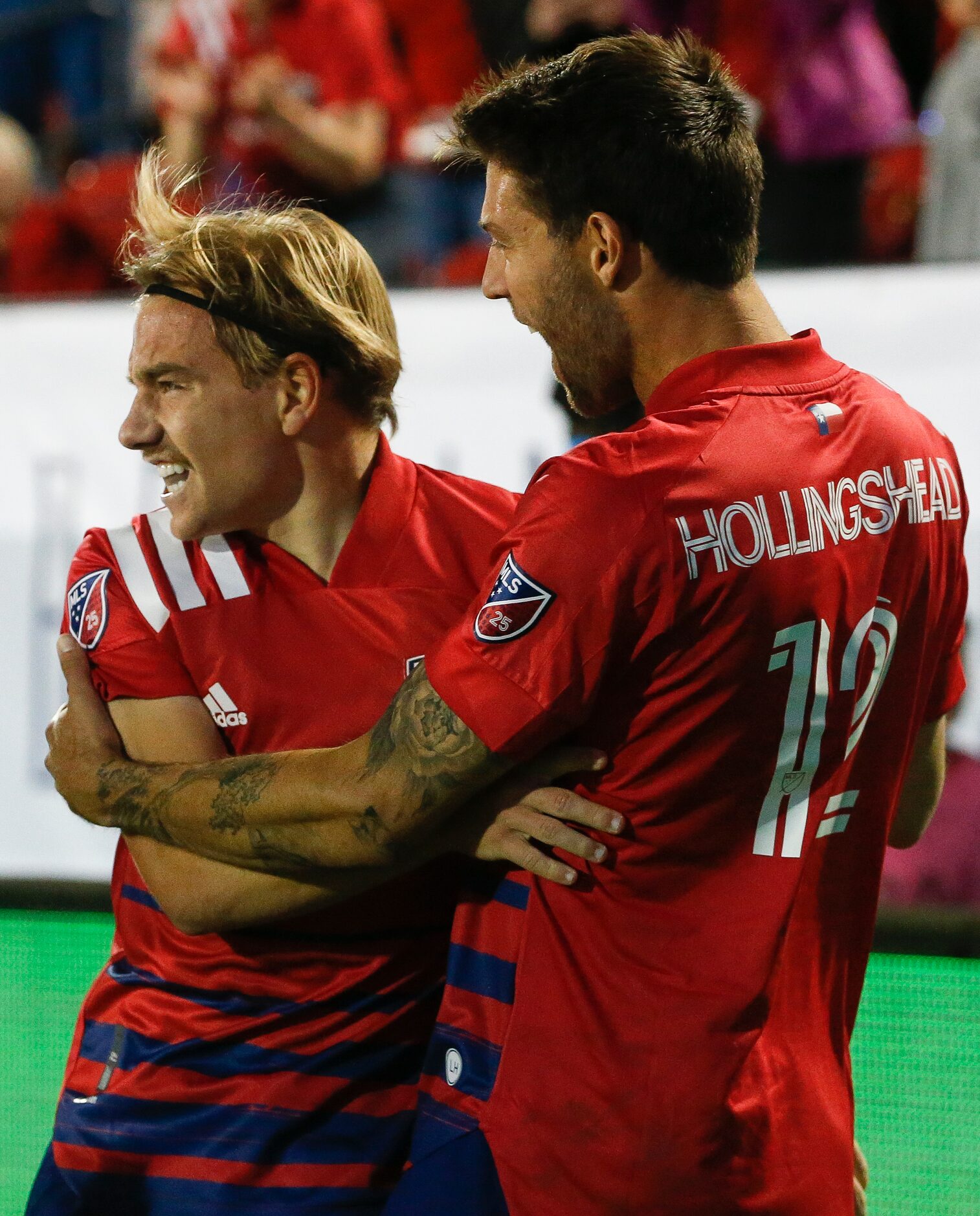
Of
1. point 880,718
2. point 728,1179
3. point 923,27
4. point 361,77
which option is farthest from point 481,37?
point 728,1179

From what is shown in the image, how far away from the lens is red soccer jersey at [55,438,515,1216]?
1.81 meters

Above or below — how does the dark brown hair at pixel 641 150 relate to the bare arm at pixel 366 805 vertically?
above

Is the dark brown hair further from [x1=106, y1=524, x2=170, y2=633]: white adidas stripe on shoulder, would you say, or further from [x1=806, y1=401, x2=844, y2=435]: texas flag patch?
[x1=106, y1=524, x2=170, y2=633]: white adidas stripe on shoulder

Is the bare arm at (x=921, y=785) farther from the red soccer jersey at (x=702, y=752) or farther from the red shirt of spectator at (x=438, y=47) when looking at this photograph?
the red shirt of spectator at (x=438, y=47)

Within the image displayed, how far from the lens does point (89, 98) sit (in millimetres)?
6711

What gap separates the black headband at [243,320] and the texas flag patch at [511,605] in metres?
0.59

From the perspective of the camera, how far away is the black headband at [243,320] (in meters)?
1.89

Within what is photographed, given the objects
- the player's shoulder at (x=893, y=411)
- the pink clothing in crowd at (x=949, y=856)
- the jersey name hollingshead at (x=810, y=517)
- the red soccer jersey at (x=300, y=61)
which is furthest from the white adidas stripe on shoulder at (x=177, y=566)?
the red soccer jersey at (x=300, y=61)

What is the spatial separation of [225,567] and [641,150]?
29.4 inches

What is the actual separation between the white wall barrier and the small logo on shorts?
200 cm

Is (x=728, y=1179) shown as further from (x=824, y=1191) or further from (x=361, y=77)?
(x=361, y=77)

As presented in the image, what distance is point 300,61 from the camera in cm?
530

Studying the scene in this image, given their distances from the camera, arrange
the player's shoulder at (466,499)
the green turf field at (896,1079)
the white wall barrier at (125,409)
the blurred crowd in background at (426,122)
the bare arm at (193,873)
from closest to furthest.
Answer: the bare arm at (193,873) → the player's shoulder at (466,499) → the green turf field at (896,1079) → the white wall barrier at (125,409) → the blurred crowd in background at (426,122)

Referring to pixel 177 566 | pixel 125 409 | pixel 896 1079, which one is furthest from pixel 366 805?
pixel 125 409
